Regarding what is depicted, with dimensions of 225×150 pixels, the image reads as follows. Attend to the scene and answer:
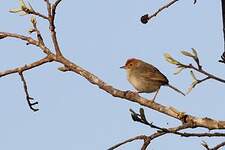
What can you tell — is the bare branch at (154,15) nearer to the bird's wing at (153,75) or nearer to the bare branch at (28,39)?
the bare branch at (28,39)

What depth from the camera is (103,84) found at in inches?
133

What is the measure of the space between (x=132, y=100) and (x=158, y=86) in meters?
4.89

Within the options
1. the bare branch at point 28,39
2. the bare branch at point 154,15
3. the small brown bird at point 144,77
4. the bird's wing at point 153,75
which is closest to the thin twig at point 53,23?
the bare branch at point 28,39

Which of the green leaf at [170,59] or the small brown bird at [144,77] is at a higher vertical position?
the green leaf at [170,59]

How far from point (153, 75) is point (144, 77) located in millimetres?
168

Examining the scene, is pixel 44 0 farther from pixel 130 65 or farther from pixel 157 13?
pixel 130 65

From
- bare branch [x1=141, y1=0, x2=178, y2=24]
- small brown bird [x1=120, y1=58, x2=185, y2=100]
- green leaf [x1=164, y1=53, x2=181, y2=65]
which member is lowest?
small brown bird [x1=120, y1=58, x2=185, y2=100]

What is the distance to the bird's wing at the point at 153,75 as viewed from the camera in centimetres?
816

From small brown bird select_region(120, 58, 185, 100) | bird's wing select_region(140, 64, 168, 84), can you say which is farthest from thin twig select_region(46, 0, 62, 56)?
bird's wing select_region(140, 64, 168, 84)

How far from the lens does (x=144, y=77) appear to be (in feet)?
27.7

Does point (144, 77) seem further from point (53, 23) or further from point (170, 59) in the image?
point (170, 59)

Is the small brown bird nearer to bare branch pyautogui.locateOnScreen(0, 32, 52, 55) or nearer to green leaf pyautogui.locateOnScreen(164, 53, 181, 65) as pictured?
bare branch pyautogui.locateOnScreen(0, 32, 52, 55)

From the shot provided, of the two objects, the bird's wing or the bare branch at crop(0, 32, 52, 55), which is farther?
the bird's wing

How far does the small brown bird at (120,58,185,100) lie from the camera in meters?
8.12
